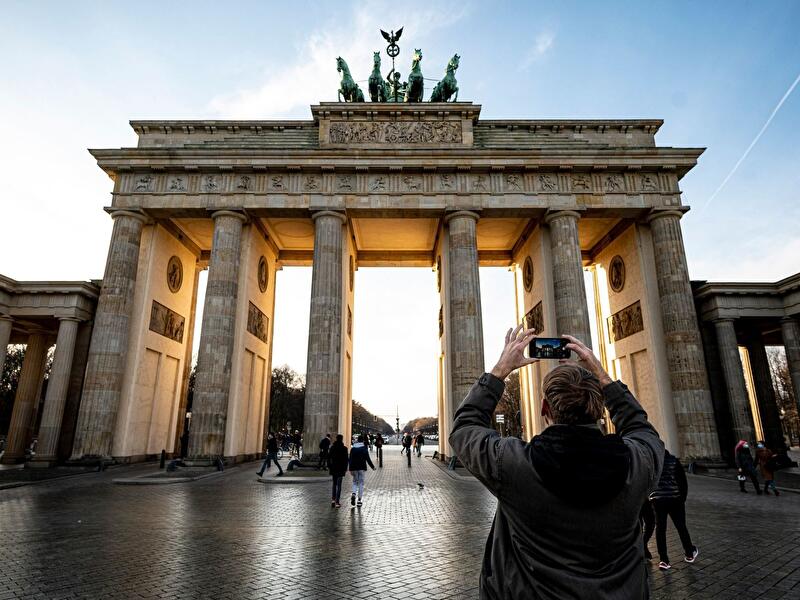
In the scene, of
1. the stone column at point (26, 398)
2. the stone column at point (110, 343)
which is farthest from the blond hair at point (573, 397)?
the stone column at point (26, 398)

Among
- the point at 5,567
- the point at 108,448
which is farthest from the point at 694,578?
the point at 108,448

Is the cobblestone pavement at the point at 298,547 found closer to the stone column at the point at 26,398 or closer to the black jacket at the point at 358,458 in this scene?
the black jacket at the point at 358,458

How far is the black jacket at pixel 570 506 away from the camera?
1.69 m

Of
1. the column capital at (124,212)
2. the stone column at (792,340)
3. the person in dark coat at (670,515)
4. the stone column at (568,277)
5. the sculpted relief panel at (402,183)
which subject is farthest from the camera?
the sculpted relief panel at (402,183)

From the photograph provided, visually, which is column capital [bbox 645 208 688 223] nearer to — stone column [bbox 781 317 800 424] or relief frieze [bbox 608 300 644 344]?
relief frieze [bbox 608 300 644 344]

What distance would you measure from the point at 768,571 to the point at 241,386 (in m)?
22.7

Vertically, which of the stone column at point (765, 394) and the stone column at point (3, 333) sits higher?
the stone column at point (3, 333)

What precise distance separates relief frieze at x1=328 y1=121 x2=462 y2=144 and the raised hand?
25.0 metres

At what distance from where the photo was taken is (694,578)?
6.11 m

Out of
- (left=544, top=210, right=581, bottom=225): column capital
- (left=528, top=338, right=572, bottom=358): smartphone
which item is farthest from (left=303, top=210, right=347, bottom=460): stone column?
(left=528, top=338, right=572, bottom=358): smartphone

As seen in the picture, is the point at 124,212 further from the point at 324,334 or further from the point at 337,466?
the point at 337,466

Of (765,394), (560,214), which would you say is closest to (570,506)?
(560,214)

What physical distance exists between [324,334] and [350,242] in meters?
7.99

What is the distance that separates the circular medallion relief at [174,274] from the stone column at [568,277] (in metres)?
21.8
